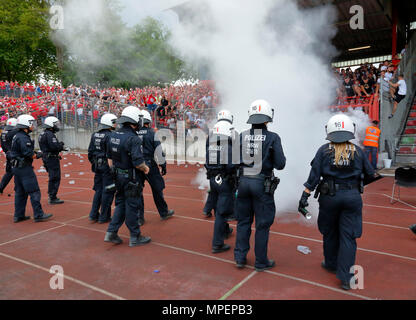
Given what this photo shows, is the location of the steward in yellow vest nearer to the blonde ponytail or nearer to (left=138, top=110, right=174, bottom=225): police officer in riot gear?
(left=138, top=110, right=174, bottom=225): police officer in riot gear

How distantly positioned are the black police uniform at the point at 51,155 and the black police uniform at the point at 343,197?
586 centimetres

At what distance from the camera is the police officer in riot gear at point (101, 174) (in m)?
5.60

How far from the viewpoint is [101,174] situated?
581 centimetres

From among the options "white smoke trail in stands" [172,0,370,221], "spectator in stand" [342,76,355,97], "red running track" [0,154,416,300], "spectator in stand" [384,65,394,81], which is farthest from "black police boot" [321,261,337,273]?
"spectator in stand" [342,76,355,97]

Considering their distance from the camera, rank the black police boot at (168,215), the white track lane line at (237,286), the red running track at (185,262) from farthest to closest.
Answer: the black police boot at (168,215), the red running track at (185,262), the white track lane line at (237,286)

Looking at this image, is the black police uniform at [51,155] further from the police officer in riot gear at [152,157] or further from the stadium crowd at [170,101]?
the stadium crowd at [170,101]

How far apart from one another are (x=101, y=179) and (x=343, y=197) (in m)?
4.21

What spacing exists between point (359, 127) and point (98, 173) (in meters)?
8.80

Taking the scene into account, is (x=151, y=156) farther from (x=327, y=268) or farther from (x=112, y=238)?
(x=327, y=268)

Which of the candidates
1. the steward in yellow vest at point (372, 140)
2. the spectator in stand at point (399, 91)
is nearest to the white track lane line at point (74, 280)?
the steward in yellow vest at point (372, 140)

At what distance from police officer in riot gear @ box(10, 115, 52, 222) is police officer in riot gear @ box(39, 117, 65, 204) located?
1.24 m

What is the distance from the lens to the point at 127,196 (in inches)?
177
